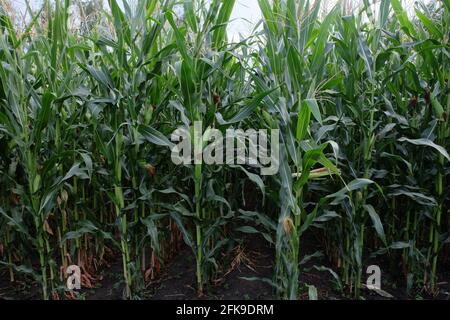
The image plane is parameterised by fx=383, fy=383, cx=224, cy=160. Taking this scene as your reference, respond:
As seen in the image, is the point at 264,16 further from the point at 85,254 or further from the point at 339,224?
the point at 85,254

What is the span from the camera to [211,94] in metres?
2.30

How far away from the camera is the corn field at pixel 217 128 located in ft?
6.54

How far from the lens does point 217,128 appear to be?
87.7 inches

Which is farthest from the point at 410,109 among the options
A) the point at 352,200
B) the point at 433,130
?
the point at 352,200

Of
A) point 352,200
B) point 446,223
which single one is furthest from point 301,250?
point 446,223

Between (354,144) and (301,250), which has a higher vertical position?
(354,144)

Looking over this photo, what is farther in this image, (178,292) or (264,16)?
(178,292)

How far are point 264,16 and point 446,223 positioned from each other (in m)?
1.95

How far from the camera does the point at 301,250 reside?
293 centimetres

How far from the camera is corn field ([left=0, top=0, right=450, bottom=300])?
1.99 m

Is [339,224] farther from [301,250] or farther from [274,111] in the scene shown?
[274,111]
